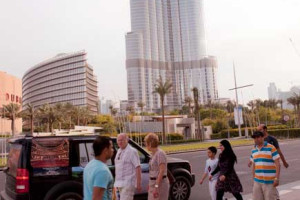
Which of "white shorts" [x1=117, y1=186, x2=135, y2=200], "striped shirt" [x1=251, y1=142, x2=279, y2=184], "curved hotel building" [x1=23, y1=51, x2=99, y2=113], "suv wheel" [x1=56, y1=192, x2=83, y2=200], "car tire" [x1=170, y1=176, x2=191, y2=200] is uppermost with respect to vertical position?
"curved hotel building" [x1=23, y1=51, x2=99, y2=113]

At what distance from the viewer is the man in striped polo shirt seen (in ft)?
17.6

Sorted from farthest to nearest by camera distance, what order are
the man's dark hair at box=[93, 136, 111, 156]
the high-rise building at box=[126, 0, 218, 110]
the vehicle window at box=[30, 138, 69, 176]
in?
the high-rise building at box=[126, 0, 218, 110] < the vehicle window at box=[30, 138, 69, 176] < the man's dark hair at box=[93, 136, 111, 156]

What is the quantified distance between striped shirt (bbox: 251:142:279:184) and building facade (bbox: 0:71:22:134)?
75847 mm

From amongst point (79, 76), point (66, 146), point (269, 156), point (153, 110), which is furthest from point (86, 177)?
point (153, 110)

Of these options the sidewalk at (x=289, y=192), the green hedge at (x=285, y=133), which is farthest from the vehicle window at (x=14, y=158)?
the green hedge at (x=285, y=133)

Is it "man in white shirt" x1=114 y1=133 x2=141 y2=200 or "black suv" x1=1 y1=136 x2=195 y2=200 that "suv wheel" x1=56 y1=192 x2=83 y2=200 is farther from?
"man in white shirt" x1=114 y1=133 x2=141 y2=200

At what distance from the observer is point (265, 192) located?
17.7 feet

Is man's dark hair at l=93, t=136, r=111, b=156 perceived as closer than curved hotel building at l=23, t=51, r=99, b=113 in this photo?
Yes

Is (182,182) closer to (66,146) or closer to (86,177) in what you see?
(66,146)

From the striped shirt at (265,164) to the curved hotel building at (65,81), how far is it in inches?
5790

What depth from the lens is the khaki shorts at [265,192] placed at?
17.5 feet

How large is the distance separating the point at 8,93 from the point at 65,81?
78480 mm

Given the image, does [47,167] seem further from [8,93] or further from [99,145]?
[8,93]

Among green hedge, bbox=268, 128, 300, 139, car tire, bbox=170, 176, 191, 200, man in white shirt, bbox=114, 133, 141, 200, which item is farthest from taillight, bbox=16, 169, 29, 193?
green hedge, bbox=268, 128, 300, 139
